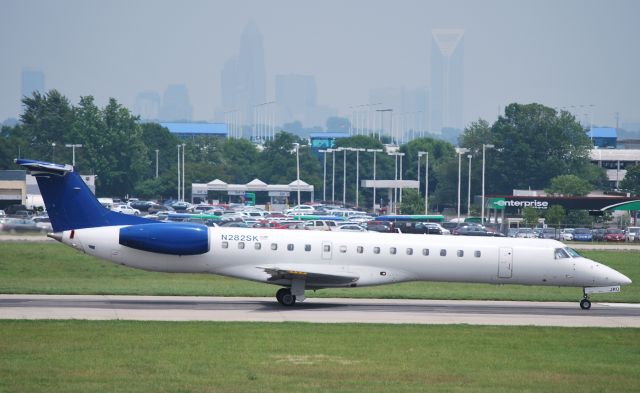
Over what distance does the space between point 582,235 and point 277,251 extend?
55.6 metres

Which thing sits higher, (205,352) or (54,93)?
(54,93)

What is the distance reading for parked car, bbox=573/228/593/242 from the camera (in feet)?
286

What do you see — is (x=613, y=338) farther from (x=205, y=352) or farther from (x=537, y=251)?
(x=205, y=352)

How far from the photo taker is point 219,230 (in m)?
37.2

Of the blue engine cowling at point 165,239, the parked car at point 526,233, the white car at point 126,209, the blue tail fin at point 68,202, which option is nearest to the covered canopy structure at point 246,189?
the white car at point 126,209

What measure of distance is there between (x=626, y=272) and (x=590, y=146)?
100933mm

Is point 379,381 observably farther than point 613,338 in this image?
No

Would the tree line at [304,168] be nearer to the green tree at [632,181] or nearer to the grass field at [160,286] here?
the green tree at [632,181]

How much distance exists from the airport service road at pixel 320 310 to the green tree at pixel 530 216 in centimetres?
5391

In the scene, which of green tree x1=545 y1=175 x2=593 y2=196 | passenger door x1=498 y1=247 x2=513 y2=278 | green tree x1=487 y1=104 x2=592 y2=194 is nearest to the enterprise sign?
green tree x1=545 y1=175 x2=593 y2=196

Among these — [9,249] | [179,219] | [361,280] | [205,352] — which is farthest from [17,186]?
[205,352]

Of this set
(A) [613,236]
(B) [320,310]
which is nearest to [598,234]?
(A) [613,236]

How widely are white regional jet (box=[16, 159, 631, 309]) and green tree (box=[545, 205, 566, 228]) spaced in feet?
191

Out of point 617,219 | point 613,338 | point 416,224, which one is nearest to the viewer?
point 613,338
